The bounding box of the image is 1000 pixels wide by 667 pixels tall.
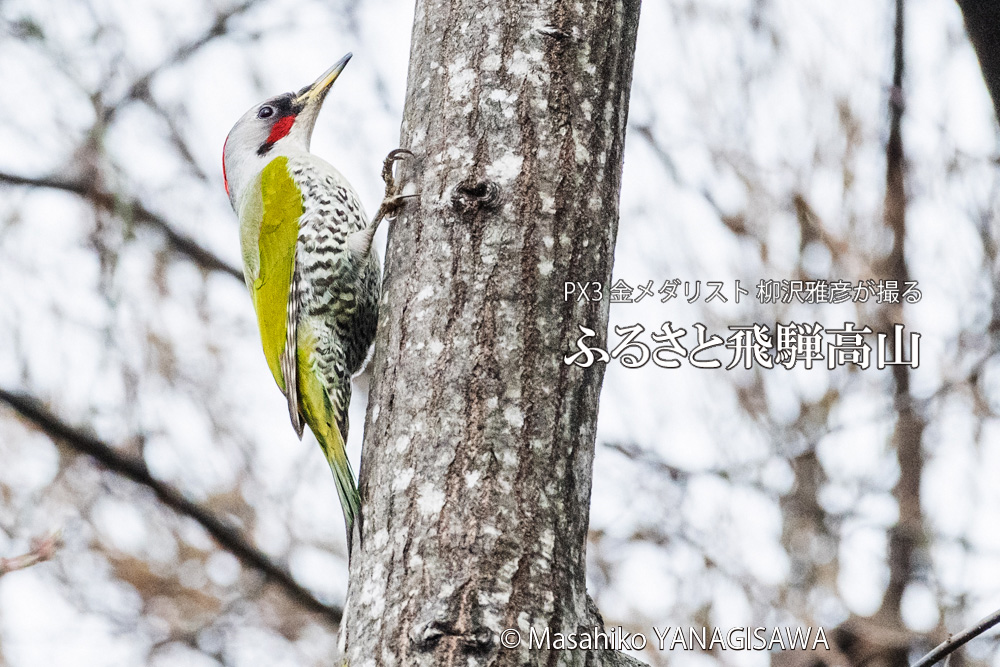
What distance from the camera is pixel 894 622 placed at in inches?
167

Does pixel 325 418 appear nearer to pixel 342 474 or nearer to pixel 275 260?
pixel 342 474

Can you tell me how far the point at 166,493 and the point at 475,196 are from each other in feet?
11.0

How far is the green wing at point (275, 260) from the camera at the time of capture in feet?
10.6

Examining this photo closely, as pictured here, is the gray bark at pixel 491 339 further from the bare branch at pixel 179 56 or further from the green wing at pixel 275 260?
the bare branch at pixel 179 56

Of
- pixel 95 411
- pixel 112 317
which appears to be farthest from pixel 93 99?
pixel 95 411

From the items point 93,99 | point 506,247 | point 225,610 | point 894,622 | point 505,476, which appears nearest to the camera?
point 505,476

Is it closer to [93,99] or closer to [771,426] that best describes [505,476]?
[771,426]

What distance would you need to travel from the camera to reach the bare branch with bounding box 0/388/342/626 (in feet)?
15.6

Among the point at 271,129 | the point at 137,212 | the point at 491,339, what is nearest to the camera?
the point at 491,339

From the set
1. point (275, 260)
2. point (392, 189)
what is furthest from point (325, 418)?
point (392, 189)

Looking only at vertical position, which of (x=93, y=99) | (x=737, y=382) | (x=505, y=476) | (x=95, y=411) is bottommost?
(x=505, y=476)

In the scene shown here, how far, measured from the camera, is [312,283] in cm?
317

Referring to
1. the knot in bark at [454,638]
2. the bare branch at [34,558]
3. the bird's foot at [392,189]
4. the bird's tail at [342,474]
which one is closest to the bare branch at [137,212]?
the bird's tail at [342,474]

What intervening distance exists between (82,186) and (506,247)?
411cm
